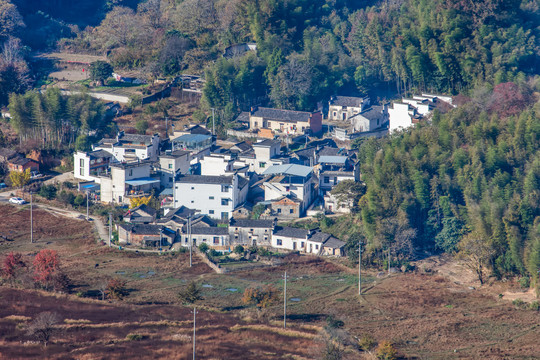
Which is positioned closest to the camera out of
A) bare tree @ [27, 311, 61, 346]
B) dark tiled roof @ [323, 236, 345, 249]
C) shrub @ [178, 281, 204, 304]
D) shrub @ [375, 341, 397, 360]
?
shrub @ [375, 341, 397, 360]

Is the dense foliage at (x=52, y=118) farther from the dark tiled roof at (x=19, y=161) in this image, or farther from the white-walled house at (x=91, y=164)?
the white-walled house at (x=91, y=164)

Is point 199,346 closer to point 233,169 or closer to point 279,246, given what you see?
point 279,246

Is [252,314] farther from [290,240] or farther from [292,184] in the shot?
[292,184]

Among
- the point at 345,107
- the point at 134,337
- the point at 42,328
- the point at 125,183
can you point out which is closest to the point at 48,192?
Answer: the point at 125,183

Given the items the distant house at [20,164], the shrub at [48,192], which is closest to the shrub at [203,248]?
the shrub at [48,192]

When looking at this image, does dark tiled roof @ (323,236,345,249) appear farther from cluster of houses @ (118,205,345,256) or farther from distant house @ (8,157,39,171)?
distant house @ (8,157,39,171)

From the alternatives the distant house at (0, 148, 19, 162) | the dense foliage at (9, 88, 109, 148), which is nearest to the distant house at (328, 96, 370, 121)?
the dense foliage at (9, 88, 109, 148)

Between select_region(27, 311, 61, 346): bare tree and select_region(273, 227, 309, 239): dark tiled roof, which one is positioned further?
select_region(273, 227, 309, 239): dark tiled roof
